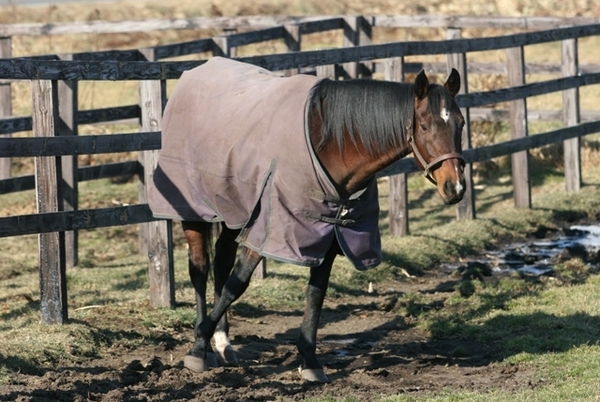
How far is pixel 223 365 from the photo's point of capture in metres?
6.61

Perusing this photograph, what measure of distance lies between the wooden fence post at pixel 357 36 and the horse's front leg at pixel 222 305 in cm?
749

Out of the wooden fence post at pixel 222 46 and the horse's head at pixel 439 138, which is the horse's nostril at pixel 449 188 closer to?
the horse's head at pixel 439 138

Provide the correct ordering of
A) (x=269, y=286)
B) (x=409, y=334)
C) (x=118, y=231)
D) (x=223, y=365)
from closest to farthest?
(x=223, y=365)
(x=409, y=334)
(x=269, y=286)
(x=118, y=231)

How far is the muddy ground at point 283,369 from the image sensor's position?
19.1 feet

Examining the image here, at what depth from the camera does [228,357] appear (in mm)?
6613

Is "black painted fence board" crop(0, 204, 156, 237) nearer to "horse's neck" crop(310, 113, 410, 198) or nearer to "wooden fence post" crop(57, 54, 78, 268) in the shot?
"horse's neck" crop(310, 113, 410, 198)

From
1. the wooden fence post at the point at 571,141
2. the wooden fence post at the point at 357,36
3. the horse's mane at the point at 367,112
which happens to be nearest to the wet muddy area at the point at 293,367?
the horse's mane at the point at 367,112

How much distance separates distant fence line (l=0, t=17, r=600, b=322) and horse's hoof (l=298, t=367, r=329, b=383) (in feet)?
5.97

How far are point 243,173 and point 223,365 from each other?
4.10 feet

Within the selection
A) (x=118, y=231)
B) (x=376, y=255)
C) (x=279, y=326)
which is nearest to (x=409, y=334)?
(x=279, y=326)

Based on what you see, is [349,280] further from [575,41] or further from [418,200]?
[575,41]

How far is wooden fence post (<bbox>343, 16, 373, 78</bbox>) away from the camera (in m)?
13.8

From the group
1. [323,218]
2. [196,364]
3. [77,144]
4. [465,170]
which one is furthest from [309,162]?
[465,170]

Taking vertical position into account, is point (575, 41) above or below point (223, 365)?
above
